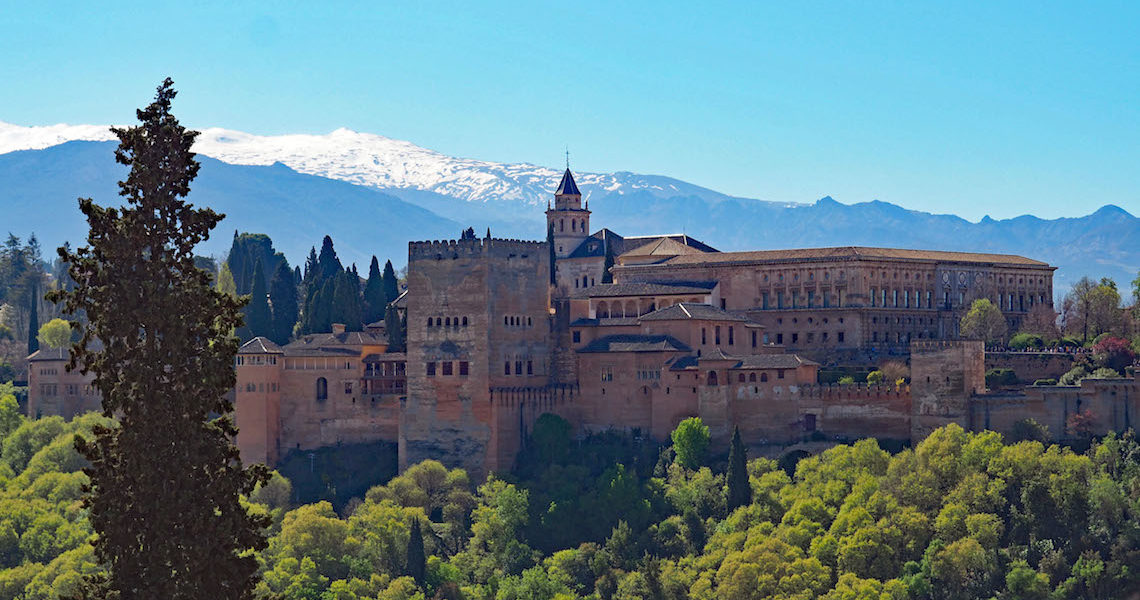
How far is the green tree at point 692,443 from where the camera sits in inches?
2785

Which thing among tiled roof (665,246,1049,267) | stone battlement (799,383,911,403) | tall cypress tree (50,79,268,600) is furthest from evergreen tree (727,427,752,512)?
tall cypress tree (50,79,268,600)

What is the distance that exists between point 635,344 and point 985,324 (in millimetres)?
21543

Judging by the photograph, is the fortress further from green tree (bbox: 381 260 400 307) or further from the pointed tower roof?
the pointed tower roof

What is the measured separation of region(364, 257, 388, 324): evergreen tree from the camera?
93375 millimetres

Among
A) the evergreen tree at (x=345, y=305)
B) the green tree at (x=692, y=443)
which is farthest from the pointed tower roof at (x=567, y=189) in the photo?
the green tree at (x=692, y=443)

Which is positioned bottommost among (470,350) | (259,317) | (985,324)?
(470,350)

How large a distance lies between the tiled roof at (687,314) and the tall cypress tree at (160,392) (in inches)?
1838

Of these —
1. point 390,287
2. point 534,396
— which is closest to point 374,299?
point 390,287

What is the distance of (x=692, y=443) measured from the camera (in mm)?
70812

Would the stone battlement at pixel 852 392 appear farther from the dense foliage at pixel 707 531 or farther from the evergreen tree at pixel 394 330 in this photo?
the evergreen tree at pixel 394 330

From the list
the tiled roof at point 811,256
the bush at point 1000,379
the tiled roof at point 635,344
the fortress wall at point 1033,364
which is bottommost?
the bush at point 1000,379

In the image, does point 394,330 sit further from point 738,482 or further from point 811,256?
point 811,256

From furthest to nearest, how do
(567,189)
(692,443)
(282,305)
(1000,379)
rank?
(567,189)
(282,305)
(1000,379)
(692,443)

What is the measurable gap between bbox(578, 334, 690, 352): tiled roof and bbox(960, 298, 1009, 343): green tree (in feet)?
63.9
